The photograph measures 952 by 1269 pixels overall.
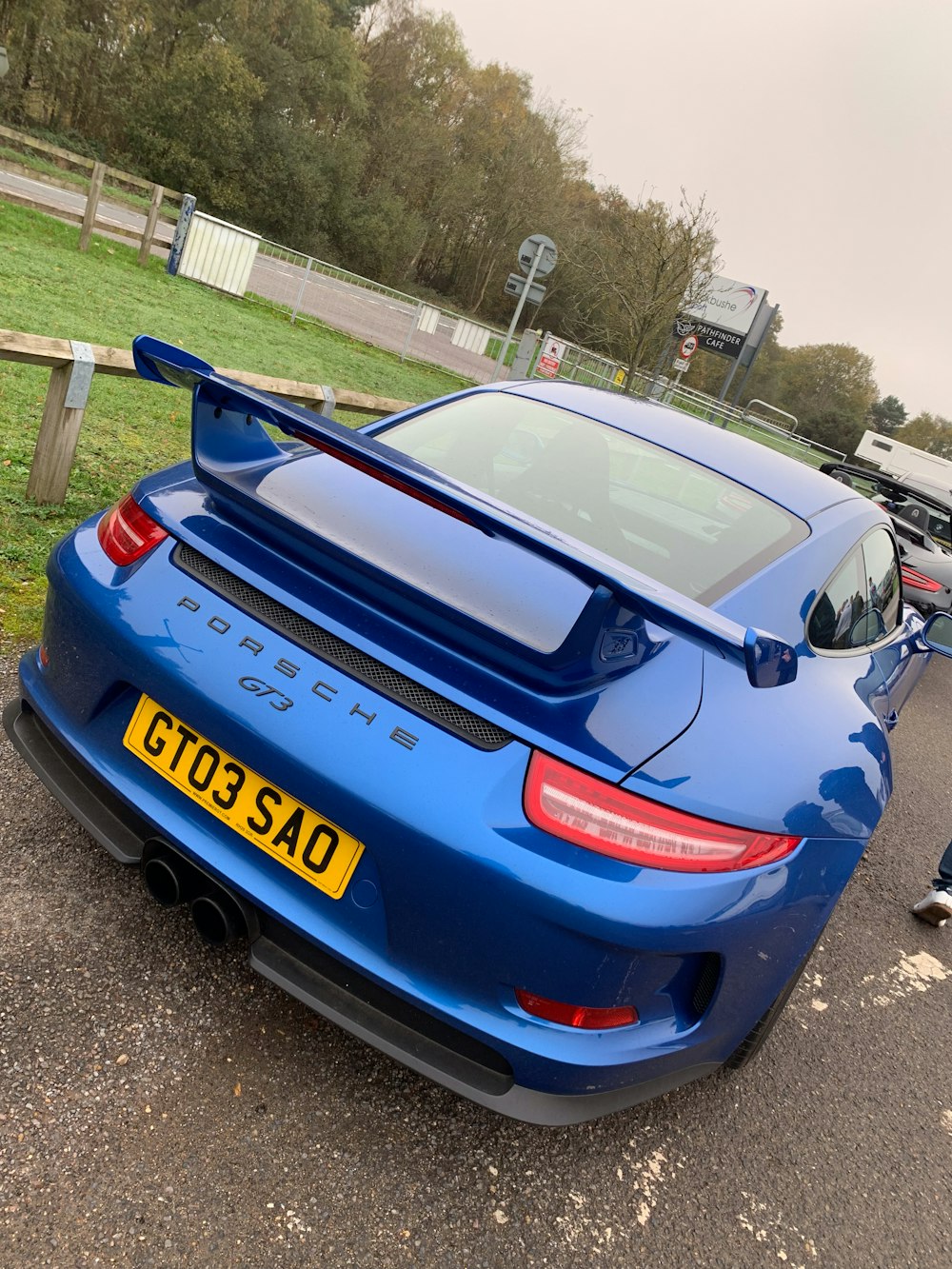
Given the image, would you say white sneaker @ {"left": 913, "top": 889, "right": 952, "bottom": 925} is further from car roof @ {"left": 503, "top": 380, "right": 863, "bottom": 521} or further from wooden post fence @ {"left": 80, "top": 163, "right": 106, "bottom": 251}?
wooden post fence @ {"left": 80, "top": 163, "right": 106, "bottom": 251}

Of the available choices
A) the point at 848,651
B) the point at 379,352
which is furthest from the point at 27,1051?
the point at 379,352

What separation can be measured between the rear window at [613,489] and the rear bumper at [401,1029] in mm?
1104

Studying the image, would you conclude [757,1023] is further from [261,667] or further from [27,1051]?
[27,1051]

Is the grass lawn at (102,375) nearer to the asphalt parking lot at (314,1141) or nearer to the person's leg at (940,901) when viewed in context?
the asphalt parking lot at (314,1141)

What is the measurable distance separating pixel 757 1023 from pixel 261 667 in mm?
1452

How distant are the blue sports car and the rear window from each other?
146mm

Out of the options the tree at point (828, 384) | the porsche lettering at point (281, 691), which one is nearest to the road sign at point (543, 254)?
the porsche lettering at point (281, 691)

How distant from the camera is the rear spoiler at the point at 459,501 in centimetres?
141

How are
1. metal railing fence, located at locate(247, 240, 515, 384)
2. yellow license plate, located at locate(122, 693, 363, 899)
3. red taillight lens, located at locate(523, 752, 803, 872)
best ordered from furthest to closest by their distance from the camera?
metal railing fence, located at locate(247, 240, 515, 384) → yellow license plate, located at locate(122, 693, 363, 899) → red taillight lens, located at locate(523, 752, 803, 872)

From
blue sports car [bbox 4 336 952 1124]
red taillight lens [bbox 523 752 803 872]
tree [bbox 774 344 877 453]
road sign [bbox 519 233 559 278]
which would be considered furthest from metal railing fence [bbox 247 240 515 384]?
tree [bbox 774 344 877 453]

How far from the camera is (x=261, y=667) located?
1.73 m

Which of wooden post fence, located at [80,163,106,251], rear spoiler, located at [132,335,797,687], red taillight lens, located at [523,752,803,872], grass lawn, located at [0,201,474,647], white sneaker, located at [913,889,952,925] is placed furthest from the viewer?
wooden post fence, located at [80,163,106,251]

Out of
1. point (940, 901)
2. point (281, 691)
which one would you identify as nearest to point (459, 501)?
point (281, 691)

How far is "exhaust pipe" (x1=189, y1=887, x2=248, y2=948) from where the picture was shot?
180 centimetres
